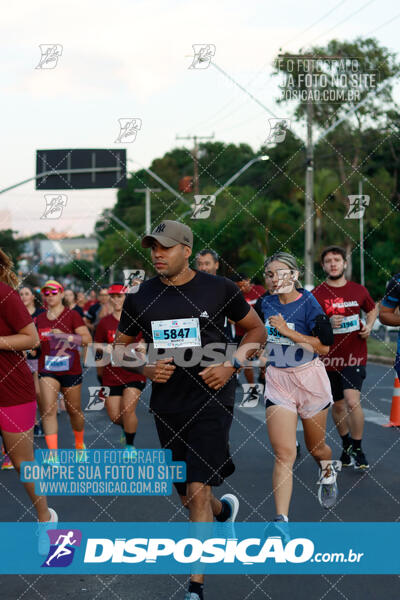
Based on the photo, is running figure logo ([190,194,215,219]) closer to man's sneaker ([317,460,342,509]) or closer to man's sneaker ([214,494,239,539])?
man's sneaker ([317,460,342,509])

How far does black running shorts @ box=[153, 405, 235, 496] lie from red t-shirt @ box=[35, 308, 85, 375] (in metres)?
3.64

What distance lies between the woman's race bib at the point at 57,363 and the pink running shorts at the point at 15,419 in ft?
10.7

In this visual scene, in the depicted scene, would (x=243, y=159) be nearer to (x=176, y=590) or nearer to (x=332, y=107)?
(x=332, y=107)

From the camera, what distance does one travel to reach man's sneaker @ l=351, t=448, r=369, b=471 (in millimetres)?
7770

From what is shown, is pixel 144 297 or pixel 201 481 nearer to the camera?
pixel 201 481

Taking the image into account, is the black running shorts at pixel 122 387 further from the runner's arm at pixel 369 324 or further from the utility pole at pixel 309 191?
the utility pole at pixel 309 191

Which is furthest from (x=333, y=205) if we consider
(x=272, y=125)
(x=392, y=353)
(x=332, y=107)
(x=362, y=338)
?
(x=362, y=338)

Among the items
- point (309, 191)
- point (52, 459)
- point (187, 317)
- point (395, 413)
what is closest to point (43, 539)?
point (187, 317)

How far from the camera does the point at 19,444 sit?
495 cm

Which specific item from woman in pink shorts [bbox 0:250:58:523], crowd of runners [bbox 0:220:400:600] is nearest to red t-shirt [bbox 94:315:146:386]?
crowd of runners [bbox 0:220:400:600]

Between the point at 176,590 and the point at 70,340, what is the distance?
13.2ft

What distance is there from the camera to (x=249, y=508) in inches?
249

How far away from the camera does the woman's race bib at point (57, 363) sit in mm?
8219

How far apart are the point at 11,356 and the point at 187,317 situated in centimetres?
110
